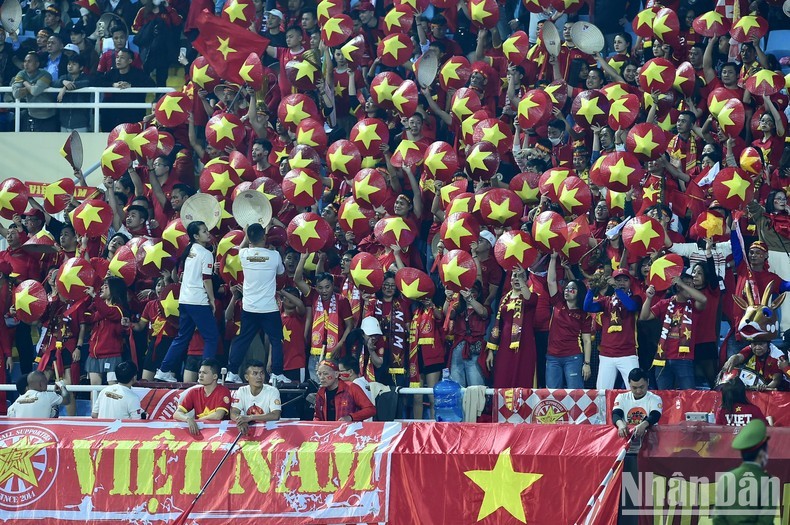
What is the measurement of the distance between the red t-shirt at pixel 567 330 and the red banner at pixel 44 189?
5864 millimetres

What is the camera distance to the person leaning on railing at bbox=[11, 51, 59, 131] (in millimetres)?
19094

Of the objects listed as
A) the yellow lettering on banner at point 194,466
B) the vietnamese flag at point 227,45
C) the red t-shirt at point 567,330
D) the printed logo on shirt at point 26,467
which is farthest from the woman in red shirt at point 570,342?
the vietnamese flag at point 227,45

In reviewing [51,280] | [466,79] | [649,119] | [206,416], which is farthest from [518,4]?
[206,416]

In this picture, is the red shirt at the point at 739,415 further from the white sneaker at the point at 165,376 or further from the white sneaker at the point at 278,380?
the white sneaker at the point at 165,376

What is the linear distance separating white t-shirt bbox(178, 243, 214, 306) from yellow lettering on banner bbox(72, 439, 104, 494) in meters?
2.69

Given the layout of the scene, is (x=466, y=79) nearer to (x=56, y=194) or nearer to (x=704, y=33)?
(x=704, y=33)

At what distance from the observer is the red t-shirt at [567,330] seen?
14.6 meters

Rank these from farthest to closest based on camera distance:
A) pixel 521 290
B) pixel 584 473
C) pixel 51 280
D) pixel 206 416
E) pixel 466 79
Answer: pixel 466 79 < pixel 51 280 < pixel 521 290 < pixel 206 416 < pixel 584 473

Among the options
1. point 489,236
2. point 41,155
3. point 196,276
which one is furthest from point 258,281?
point 41,155

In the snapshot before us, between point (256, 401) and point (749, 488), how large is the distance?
14.4 feet

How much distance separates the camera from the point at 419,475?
12188mm

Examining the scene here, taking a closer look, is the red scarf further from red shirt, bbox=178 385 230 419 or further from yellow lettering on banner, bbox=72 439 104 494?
yellow lettering on banner, bbox=72 439 104 494

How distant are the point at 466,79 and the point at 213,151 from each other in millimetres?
3060

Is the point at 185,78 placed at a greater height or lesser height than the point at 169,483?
greater
